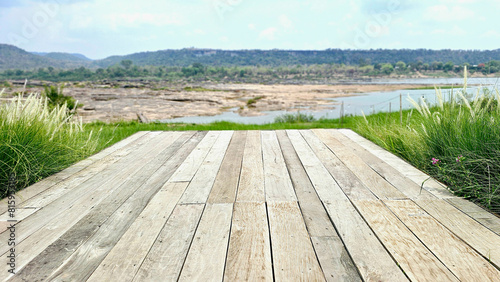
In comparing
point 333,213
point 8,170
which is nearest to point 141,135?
point 8,170

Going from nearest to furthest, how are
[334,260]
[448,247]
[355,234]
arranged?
[334,260]
[448,247]
[355,234]

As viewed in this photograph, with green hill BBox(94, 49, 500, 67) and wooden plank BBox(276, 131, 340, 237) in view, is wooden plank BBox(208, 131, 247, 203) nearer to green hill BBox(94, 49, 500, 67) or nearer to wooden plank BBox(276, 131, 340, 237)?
wooden plank BBox(276, 131, 340, 237)

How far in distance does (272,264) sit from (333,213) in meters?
0.67

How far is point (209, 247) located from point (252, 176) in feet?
3.87

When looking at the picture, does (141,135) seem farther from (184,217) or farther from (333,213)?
(333,213)

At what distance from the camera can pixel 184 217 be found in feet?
6.35

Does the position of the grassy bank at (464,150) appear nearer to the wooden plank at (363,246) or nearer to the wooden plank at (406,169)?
the wooden plank at (406,169)

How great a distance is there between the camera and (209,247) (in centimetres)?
158

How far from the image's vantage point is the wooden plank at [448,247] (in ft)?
4.45

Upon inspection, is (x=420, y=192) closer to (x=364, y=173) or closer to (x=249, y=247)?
(x=364, y=173)

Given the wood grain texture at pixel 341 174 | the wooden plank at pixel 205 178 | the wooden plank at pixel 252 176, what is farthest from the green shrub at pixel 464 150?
the wooden plank at pixel 205 178

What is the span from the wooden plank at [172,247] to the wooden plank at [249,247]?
202 millimetres

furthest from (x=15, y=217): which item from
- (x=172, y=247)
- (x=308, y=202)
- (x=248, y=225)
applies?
(x=308, y=202)

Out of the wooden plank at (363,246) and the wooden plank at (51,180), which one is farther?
the wooden plank at (51,180)
